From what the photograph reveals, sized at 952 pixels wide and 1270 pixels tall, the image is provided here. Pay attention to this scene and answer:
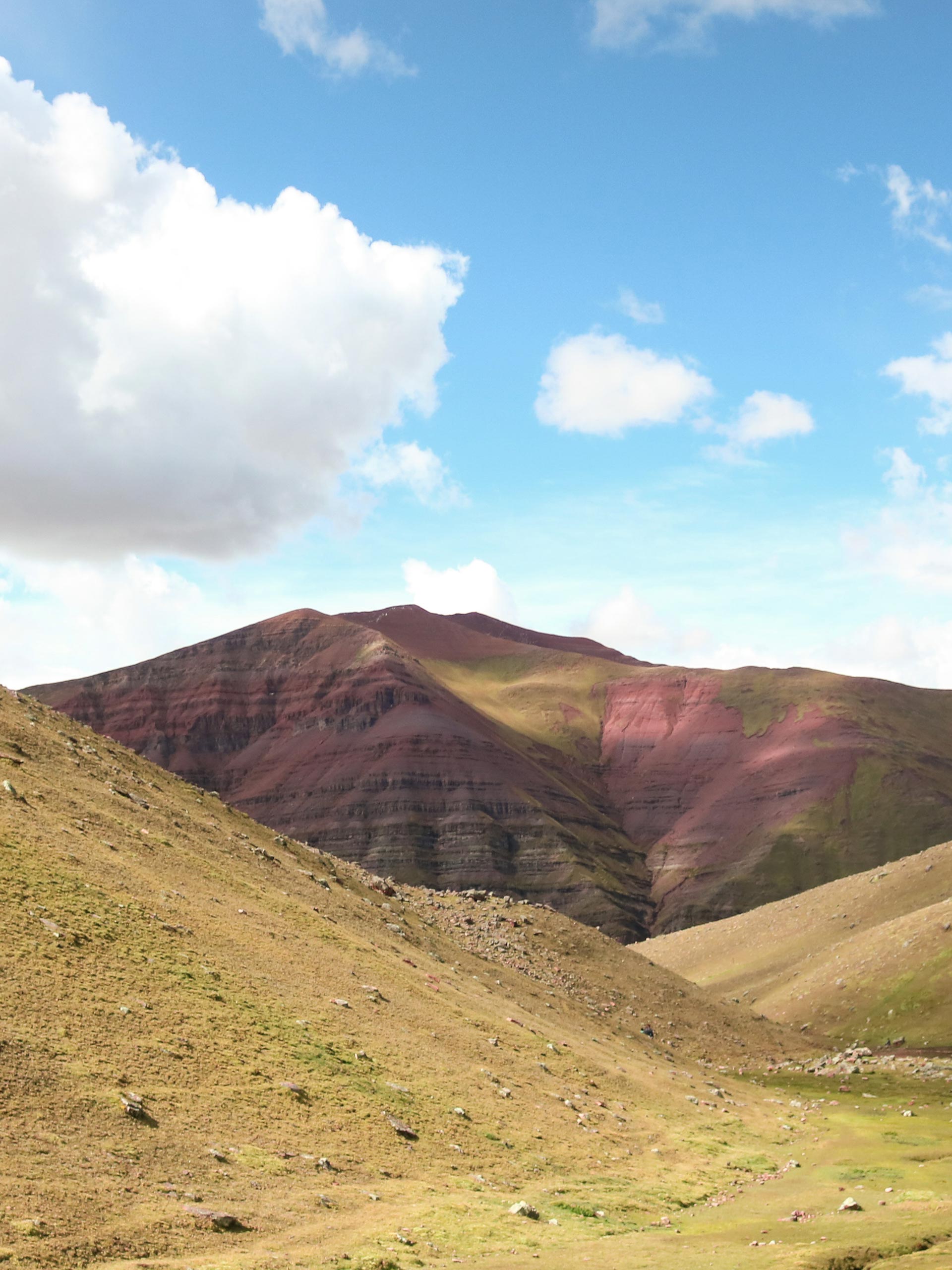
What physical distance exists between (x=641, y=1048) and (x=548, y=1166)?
89.9 ft

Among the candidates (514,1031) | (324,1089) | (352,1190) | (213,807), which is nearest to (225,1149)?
(352,1190)

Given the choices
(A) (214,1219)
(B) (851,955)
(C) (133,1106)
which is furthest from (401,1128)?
(B) (851,955)

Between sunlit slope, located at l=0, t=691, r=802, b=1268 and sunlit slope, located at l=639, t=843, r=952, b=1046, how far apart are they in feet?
71.0

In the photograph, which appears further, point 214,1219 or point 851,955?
point 851,955

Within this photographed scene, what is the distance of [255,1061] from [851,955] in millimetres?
67655

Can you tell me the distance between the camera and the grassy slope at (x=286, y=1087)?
67.4 feet

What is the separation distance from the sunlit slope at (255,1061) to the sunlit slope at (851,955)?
21.6 meters

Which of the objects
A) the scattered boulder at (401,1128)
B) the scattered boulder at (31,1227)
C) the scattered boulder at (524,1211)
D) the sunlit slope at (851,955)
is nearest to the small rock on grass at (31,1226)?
the scattered boulder at (31,1227)

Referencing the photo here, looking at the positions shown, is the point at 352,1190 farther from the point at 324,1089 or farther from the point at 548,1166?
the point at 548,1166

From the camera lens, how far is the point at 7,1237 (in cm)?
1692

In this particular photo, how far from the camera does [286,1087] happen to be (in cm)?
2766

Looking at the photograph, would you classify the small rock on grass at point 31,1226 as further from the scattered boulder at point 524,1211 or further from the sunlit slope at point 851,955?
the sunlit slope at point 851,955

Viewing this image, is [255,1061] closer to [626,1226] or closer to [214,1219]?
[214,1219]

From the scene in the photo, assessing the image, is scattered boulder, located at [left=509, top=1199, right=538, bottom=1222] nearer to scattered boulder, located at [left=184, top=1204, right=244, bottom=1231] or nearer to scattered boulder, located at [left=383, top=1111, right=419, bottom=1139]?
scattered boulder, located at [left=383, top=1111, right=419, bottom=1139]
